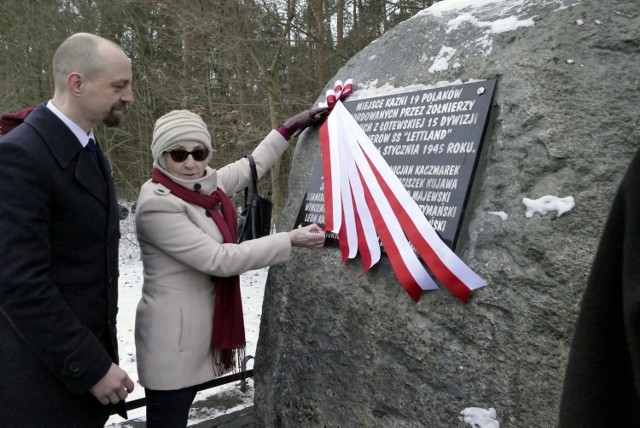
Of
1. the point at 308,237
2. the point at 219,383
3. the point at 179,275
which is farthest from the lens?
the point at 219,383

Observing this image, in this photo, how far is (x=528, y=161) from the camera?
181 cm

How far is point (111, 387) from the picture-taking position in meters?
1.84

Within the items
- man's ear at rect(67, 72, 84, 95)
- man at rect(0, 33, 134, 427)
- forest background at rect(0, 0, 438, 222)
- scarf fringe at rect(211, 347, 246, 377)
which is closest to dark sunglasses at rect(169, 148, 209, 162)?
man at rect(0, 33, 134, 427)

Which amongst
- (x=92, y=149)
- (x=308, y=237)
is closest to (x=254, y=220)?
(x=308, y=237)

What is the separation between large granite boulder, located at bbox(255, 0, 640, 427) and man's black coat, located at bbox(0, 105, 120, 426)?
91 cm

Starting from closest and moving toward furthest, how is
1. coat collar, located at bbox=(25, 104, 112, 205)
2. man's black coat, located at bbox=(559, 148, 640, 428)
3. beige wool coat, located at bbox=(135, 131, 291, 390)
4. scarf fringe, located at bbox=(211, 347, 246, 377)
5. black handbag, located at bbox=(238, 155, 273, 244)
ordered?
man's black coat, located at bbox=(559, 148, 640, 428)
coat collar, located at bbox=(25, 104, 112, 205)
beige wool coat, located at bbox=(135, 131, 291, 390)
scarf fringe, located at bbox=(211, 347, 246, 377)
black handbag, located at bbox=(238, 155, 273, 244)

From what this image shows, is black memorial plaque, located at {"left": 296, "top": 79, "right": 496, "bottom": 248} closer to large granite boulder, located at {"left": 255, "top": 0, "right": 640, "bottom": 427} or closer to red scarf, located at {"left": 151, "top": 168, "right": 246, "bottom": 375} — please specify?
large granite boulder, located at {"left": 255, "top": 0, "right": 640, "bottom": 427}

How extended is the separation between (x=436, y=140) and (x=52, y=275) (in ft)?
4.66

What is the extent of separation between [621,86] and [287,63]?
22.1ft

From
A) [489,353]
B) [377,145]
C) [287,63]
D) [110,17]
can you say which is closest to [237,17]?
[287,63]

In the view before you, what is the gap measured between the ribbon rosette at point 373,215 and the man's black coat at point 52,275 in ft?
3.01

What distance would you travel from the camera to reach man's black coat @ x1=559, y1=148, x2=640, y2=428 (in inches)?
32.3

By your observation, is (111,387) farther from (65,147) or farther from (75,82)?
(75,82)

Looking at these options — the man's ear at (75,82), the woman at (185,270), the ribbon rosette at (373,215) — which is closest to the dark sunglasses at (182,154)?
the woman at (185,270)
